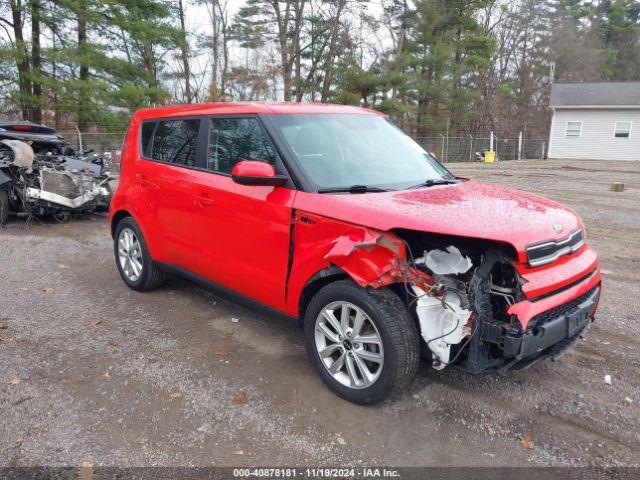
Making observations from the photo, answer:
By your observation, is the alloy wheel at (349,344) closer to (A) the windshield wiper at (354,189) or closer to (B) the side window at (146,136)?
(A) the windshield wiper at (354,189)

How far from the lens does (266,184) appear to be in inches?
136

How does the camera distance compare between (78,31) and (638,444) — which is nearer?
(638,444)

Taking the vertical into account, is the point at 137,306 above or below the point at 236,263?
below

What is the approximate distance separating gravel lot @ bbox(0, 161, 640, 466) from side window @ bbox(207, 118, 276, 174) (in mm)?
1348

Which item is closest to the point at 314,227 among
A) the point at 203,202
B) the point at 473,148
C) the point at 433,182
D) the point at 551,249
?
the point at 433,182

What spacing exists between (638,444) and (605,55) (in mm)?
52197

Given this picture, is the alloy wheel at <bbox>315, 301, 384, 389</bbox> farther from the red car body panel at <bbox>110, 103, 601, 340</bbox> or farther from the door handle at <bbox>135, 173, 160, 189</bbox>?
the door handle at <bbox>135, 173, 160, 189</bbox>

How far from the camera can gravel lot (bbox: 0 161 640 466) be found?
2826 mm

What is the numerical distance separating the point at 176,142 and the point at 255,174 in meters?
1.68

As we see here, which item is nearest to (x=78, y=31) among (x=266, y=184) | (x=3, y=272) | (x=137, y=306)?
(x=3, y=272)

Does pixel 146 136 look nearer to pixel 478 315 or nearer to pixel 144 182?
pixel 144 182

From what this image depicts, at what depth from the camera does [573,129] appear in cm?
→ 3147

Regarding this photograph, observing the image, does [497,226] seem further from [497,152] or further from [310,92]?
[497,152]

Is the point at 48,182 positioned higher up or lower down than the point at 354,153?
lower down
